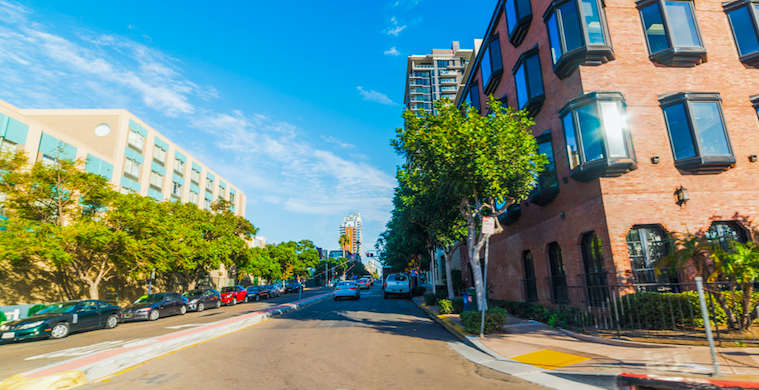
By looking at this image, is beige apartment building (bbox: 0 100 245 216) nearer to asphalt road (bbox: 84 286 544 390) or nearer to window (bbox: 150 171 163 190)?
window (bbox: 150 171 163 190)

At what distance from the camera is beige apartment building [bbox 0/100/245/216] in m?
25.4

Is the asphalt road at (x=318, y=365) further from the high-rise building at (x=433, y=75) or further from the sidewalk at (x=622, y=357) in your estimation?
the high-rise building at (x=433, y=75)

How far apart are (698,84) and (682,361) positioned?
433 inches

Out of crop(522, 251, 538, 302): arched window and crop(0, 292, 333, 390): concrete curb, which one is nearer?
crop(0, 292, 333, 390): concrete curb

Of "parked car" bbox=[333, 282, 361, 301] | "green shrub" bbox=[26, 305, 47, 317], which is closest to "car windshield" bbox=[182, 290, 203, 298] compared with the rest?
"green shrub" bbox=[26, 305, 47, 317]

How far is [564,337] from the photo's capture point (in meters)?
10.4

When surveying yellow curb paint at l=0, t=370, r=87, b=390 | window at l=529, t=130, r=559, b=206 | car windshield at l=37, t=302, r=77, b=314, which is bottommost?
yellow curb paint at l=0, t=370, r=87, b=390

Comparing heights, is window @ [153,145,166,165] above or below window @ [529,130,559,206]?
above

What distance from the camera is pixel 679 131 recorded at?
12.7m

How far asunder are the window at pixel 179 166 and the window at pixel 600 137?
4764 cm

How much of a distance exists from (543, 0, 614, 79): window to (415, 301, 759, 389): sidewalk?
30.6 feet

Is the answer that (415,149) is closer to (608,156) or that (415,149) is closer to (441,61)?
(608,156)

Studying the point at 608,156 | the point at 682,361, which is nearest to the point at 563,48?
the point at 608,156

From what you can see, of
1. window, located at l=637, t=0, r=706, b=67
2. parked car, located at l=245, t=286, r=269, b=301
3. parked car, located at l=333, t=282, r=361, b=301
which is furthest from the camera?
parked car, located at l=245, t=286, r=269, b=301
